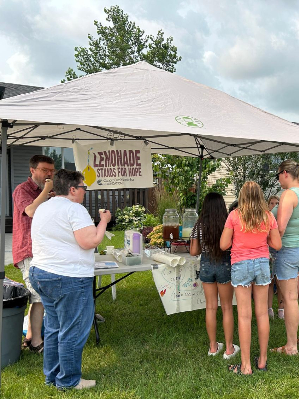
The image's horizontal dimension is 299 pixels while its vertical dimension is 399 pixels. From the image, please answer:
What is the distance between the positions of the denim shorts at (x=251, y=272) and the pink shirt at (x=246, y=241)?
0.04 m

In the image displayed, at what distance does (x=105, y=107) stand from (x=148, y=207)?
11856 mm

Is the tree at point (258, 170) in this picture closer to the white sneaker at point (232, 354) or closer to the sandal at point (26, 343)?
the white sneaker at point (232, 354)

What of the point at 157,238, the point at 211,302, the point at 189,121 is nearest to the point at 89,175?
the point at 157,238

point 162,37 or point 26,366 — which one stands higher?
point 162,37

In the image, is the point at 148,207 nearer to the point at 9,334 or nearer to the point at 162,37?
the point at 9,334

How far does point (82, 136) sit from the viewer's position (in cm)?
531

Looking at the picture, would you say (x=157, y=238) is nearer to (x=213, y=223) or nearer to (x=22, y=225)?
(x=213, y=223)

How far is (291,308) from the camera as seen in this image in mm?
3699

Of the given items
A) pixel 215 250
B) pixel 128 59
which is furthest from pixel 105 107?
pixel 128 59

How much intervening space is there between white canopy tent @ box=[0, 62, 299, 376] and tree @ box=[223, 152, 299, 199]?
10.0 metres

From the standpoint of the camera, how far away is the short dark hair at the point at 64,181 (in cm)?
297

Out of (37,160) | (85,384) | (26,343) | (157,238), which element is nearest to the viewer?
(85,384)

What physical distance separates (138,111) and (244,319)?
6.53ft

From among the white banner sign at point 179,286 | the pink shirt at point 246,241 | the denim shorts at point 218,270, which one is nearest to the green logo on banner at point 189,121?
the pink shirt at point 246,241
